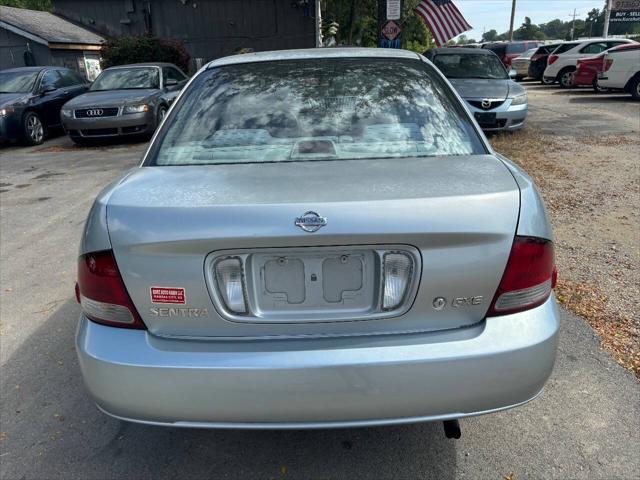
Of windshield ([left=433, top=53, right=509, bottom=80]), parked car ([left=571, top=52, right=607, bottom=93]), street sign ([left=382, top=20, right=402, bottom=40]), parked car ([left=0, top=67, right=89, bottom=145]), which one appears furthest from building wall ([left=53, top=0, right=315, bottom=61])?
windshield ([left=433, top=53, right=509, bottom=80])

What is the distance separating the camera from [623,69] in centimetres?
1438

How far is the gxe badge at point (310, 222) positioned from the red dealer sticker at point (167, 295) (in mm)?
463

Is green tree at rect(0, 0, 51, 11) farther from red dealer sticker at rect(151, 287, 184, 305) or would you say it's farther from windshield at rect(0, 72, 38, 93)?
red dealer sticker at rect(151, 287, 184, 305)

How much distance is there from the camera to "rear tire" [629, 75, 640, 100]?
1436 cm

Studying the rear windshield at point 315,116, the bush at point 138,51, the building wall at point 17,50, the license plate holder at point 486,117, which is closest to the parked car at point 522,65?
the bush at point 138,51

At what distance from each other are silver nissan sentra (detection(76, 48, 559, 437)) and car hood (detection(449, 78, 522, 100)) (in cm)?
831

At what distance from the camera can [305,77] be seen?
2807 millimetres

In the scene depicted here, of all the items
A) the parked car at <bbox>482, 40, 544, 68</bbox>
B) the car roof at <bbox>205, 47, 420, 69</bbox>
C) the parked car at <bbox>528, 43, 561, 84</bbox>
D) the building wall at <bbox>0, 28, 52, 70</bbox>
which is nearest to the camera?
the car roof at <bbox>205, 47, 420, 69</bbox>

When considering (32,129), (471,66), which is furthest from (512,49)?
(32,129)

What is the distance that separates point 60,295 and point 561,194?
5236 mm

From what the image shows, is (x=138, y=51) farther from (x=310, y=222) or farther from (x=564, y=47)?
(x=310, y=222)

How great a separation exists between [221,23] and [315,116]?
21.6 m

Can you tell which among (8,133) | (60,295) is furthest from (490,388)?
(8,133)

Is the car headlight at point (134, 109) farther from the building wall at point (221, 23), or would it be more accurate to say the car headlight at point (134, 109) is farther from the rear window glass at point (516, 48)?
the rear window glass at point (516, 48)
